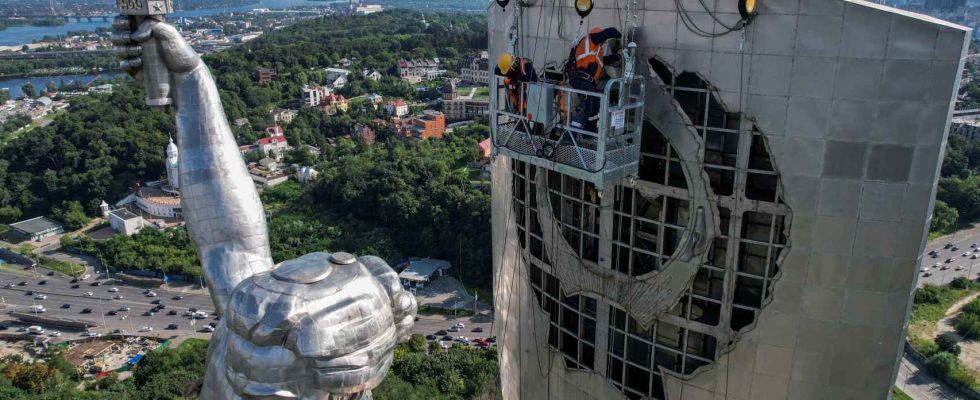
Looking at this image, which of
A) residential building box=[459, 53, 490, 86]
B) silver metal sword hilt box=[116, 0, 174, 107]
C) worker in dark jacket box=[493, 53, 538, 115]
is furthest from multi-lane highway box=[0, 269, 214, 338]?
residential building box=[459, 53, 490, 86]

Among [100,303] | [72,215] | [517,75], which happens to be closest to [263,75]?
[72,215]

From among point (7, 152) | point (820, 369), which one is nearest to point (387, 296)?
point (820, 369)

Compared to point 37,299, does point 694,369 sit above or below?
above

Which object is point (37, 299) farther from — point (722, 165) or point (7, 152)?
point (722, 165)

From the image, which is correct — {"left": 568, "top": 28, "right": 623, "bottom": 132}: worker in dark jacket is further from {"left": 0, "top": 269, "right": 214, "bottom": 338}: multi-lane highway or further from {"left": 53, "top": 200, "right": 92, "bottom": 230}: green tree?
{"left": 53, "top": 200, "right": 92, "bottom": 230}: green tree

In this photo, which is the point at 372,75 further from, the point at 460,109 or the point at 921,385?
the point at 921,385

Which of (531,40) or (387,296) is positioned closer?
(387,296)

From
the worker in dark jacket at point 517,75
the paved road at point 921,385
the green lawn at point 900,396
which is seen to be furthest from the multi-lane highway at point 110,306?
the worker in dark jacket at point 517,75

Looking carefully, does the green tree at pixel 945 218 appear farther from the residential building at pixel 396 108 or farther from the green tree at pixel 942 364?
the residential building at pixel 396 108
